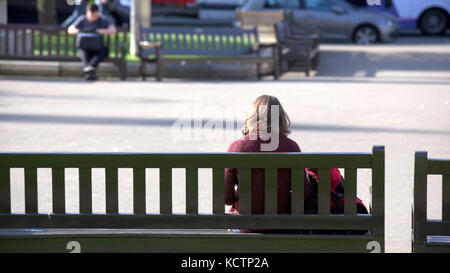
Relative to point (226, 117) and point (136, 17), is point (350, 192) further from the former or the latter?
point (136, 17)

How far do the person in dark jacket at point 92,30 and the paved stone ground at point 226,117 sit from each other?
429mm

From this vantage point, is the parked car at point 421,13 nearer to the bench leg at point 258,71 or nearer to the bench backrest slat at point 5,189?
the bench leg at point 258,71

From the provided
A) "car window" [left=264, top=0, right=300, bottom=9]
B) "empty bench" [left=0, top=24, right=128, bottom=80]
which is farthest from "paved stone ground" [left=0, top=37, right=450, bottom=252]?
"car window" [left=264, top=0, right=300, bottom=9]

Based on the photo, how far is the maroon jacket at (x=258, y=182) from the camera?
470cm

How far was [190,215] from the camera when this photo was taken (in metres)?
4.66

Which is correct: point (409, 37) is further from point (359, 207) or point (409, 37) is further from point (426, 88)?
point (359, 207)

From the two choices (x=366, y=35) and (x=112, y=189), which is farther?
(x=366, y=35)

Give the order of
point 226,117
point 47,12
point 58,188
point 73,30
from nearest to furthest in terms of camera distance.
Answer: point 58,188 < point 226,117 < point 73,30 < point 47,12

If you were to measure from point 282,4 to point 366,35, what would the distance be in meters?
2.68

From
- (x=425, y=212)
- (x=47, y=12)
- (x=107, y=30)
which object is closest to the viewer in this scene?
(x=425, y=212)

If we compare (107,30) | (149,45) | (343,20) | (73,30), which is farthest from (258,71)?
(343,20)
